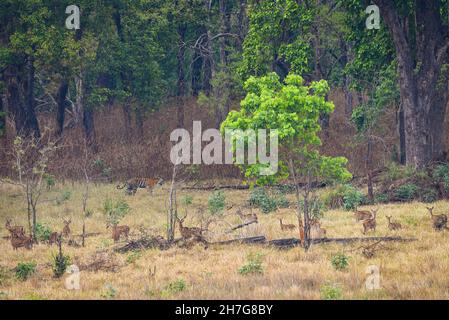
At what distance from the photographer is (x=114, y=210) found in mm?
23109

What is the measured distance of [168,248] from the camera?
18094mm

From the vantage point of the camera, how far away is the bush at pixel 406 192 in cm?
2472

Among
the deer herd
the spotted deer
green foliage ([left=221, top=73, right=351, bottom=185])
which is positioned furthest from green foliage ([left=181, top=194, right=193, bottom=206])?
green foliage ([left=221, top=73, right=351, bottom=185])

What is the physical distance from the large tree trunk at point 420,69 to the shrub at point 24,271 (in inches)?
605

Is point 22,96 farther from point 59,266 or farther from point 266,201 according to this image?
point 59,266

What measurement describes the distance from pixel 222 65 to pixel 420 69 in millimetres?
12447

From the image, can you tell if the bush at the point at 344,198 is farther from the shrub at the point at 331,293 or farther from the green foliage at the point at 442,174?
the shrub at the point at 331,293

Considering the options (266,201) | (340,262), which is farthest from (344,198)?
(340,262)

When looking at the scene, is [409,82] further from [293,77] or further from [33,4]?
[33,4]

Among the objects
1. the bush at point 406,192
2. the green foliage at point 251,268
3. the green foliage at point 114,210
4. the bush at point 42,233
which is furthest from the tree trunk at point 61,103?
the green foliage at point 251,268

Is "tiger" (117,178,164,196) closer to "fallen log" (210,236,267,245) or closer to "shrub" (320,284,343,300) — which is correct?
"fallen log" (210,236,267,245)
